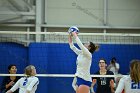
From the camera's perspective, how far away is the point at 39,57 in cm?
1211

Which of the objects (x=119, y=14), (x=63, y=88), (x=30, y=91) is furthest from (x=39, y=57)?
(x=30, y=91)

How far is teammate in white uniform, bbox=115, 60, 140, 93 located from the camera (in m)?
4.42

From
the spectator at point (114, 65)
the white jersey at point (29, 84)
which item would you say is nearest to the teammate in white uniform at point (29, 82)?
the white jersey at point (29, 84)

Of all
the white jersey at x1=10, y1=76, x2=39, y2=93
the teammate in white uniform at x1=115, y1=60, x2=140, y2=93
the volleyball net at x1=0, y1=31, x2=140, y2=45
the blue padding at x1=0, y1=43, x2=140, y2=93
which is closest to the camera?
the teammate in white uniform at x1=115, y1=60, x2=140, y2=93

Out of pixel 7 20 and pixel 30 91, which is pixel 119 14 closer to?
pixel 7 20

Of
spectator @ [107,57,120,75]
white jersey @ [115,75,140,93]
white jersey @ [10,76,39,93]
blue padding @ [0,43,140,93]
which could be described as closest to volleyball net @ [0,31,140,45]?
blue padding @ [0,43,140,93]

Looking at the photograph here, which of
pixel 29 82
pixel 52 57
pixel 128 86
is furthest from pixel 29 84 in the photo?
pixel 52 57

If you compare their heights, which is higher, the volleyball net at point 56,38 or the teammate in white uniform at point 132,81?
the volleyball net at point 56,38

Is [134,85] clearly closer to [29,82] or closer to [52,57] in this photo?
[29,82]

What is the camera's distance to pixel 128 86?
451 centimetres

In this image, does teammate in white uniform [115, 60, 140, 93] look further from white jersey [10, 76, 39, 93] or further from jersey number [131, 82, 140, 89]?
white jersey [10, 76, 39, 93]

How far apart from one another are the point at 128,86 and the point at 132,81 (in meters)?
0.08

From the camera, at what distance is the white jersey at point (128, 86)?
4500 millimetres

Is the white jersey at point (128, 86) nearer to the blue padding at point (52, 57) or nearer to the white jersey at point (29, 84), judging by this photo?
the white jersey at point (29, 84)
